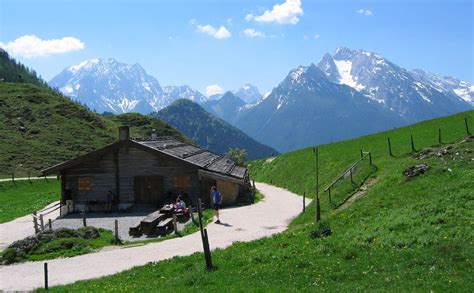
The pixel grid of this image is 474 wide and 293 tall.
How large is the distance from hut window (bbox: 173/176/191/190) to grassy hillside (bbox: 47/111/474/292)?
1481 centimetres

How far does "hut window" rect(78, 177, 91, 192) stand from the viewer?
4328cm

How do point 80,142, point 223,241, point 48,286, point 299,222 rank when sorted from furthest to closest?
point 80,142, point 299,222, point 223,241, point 48,286

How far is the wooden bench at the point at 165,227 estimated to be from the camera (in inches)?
1230

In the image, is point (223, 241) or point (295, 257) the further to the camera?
point (223, 241)

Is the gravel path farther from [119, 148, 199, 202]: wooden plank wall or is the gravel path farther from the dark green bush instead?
[119, 148, 199, 202]: wooden plank wall

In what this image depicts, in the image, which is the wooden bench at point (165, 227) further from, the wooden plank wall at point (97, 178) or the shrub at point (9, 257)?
the wooden plank wall at point (97, 178)

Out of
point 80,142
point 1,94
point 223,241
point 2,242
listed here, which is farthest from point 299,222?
point 1,94

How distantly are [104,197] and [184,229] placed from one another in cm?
1471

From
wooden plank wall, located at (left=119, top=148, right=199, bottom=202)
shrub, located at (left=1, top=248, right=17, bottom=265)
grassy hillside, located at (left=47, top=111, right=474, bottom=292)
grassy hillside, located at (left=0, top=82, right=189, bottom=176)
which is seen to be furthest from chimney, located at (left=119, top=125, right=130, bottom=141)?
grassy hillside, located at (left=0, top=82, right=189, bottom=176)

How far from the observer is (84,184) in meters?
43.3

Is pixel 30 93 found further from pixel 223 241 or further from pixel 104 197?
pixel 223 241

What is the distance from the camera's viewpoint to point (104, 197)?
141ft

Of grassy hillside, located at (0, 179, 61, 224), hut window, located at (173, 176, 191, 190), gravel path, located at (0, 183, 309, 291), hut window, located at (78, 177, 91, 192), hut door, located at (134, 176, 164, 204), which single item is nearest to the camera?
gravel path, located at (0, 183, 309, 291)

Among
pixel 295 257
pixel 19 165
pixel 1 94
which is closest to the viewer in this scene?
pixel 295 257
